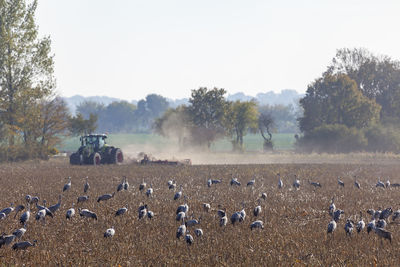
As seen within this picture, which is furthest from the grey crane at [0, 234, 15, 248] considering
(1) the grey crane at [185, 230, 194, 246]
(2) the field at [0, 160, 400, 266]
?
(1) the grey crane at [185, 230, 194, 246]

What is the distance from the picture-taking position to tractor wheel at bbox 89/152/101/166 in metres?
→ 41.8

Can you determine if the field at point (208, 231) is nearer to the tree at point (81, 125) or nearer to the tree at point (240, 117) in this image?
the tree at point (81, 125)

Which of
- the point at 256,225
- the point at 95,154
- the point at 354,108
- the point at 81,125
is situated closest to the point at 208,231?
the point at 256,225

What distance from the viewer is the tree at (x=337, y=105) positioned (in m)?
72.5

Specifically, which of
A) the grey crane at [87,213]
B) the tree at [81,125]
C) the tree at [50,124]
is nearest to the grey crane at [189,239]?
the grey crane at [87,213]

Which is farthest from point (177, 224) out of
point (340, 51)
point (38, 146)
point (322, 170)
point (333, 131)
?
point (340, 51)

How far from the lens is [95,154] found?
41750mm

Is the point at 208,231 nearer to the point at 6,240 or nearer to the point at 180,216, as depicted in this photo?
the point at 180,216

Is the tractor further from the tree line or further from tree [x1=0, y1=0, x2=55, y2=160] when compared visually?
the tree line

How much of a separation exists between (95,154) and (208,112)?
39822mm

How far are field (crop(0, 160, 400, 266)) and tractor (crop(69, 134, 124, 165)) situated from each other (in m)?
13.8

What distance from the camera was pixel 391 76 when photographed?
80.8 meters

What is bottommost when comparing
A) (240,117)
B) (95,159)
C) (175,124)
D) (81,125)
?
(95,159)

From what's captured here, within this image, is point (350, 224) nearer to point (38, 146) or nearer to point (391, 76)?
point (38, 146)
